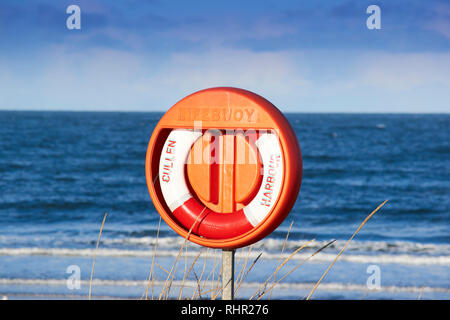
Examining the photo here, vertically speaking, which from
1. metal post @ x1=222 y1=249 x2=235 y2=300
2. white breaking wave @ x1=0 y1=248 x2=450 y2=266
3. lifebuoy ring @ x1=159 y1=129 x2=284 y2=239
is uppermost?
lifebuoy ring @ x1=159 y1=129 x2=284 y2=239

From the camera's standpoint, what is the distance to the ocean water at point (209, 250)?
18.3 ft

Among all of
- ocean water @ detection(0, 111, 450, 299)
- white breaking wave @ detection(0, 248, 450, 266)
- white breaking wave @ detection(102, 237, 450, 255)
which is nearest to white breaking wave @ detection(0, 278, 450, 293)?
ocean water @ detection(0, 111, 450, 299)

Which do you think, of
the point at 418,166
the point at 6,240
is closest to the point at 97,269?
the point at 6,240

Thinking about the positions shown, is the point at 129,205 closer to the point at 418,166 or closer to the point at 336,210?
the point at 336,210

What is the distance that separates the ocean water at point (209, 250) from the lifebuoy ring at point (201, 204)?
19 centimetres

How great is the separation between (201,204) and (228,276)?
0.25 meters

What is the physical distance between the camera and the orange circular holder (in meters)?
1.59

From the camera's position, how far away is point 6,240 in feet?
25.2

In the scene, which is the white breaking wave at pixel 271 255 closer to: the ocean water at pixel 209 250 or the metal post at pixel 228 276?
the ocean water at pixel 209 250

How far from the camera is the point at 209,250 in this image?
17.1ft

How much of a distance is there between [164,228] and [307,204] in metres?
4.36

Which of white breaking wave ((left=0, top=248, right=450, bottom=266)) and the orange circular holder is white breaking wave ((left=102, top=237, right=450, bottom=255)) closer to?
white breaking wave ((left=0, top=248, right=450, bottom=266))

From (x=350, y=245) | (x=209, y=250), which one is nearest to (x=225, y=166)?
(x=209, y=250)

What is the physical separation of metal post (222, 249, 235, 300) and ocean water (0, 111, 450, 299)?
0.10 metres
